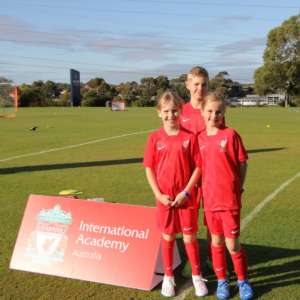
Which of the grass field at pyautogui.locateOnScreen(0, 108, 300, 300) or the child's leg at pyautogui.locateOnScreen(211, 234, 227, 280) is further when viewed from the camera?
the grass field at pyautogui.locateOnScreen(0, 108, 300, 300)

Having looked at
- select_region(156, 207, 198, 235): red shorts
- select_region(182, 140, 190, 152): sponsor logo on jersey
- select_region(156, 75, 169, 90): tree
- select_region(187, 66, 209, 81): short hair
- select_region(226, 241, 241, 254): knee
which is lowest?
select_region(226, 241, 241, 254): knee

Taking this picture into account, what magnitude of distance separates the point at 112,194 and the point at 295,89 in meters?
69.5

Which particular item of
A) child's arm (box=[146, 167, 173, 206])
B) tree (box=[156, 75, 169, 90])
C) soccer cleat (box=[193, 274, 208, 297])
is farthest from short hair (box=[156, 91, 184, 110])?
tree (box=[156, 75, 169, 90])

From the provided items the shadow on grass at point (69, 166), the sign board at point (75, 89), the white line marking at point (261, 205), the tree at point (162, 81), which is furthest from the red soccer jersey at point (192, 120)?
the tree at point (162, 81)

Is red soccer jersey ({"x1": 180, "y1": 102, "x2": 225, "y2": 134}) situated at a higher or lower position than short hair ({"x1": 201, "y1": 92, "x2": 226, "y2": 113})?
lower

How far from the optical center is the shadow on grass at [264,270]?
329 cm

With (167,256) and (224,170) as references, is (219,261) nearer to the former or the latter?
(167,256)

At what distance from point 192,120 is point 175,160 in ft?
2.37

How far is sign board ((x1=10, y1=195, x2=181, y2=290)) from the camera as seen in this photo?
3.33 meters

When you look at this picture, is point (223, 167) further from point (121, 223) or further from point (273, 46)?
point (273, 46)

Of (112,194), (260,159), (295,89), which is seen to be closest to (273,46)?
(295,89)

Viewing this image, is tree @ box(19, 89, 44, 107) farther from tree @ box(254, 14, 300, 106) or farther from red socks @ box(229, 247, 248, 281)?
red socks @ box(229, 247, 248, 281)

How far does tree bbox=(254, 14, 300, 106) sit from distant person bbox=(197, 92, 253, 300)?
227 ft

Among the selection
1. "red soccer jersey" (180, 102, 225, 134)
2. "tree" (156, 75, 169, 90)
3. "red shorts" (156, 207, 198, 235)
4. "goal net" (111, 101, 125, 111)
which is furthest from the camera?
"tree" (156, 75, 169, 90)
